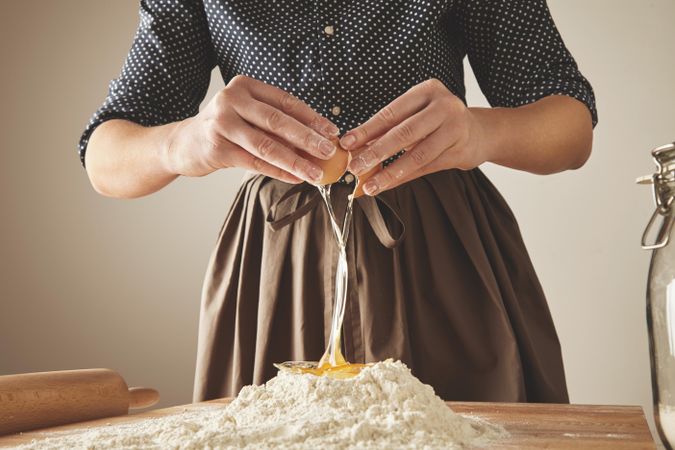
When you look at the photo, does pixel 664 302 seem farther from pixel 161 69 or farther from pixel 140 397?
pixel 161 69

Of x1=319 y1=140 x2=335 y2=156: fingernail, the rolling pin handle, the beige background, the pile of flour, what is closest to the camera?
the pile of flour

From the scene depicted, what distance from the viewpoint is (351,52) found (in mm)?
888

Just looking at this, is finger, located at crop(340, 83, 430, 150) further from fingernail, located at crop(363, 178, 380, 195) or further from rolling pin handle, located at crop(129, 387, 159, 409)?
rolling pin handle, located at crop(129, 387, 159, 409)

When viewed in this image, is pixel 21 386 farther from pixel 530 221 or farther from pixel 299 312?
pixel 530 221

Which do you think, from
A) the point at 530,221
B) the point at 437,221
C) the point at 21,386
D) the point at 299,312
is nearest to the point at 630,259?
the point at 530,221

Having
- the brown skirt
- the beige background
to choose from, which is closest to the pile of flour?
the brown skirt

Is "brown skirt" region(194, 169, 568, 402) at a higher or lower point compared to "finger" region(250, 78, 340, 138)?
lower

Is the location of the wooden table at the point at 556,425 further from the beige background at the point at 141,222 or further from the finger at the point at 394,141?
the beige background at the point at 141,222

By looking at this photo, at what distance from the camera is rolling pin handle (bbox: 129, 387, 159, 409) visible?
75 centimetres

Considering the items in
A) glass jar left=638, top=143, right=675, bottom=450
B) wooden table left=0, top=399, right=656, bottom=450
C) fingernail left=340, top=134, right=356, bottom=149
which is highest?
fingernail left=340, top=134, right=356, bottom=149

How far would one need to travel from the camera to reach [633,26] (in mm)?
1654

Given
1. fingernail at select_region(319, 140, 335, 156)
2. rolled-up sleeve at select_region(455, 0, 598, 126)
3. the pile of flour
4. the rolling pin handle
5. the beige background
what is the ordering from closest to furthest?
the pile of flour
fingernail at select_region(319, 140, 335, 156)
the rolling pin handle
rolled-up sleeve at select_region(455, 0, 598, 126)
the beige background

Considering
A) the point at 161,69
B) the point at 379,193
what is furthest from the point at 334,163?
the point at 161,69

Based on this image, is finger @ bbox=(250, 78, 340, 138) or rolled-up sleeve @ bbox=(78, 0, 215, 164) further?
rolled-up sleeve @ bbox=(78, 0, 215, 164)
